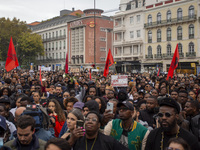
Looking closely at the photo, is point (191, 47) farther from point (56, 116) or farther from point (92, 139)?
point (92, 139)

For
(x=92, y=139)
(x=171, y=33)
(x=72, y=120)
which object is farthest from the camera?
(x=171, y=33)

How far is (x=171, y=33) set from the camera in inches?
1485

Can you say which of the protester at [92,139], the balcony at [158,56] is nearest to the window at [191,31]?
the balcony at [158,56]

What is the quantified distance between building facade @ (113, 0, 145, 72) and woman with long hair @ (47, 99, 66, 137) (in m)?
35.7

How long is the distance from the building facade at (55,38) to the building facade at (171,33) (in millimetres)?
24422

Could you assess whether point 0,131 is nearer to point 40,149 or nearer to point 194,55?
point 40,149

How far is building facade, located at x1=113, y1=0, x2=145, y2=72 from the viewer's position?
135 ft

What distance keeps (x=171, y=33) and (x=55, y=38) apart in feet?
110

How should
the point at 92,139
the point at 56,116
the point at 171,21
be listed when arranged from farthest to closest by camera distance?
the point at 171,21 < the point at 56,116 < the point at 92,139

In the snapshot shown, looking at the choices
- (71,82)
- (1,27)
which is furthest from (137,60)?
(1,27)

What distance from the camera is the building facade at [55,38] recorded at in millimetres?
58938

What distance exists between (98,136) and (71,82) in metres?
9.27

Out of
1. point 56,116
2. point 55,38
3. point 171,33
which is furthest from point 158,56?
point 56,116

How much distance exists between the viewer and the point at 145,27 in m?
40.5
